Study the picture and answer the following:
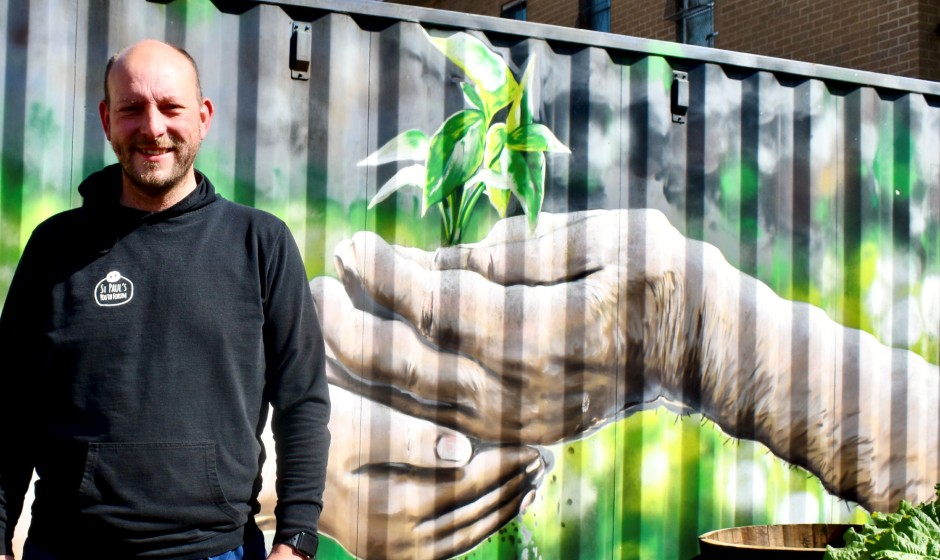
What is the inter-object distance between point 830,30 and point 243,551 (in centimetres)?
823

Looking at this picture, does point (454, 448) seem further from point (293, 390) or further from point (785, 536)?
point (293, 390)

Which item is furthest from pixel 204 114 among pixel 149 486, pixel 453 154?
pixel 453 154

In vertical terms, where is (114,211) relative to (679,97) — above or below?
below

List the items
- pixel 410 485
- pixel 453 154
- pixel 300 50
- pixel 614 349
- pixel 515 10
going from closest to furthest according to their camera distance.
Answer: pixel 300 50
pixel 410 485
pixel 453 154
pixel 614 349
pixel 515 10

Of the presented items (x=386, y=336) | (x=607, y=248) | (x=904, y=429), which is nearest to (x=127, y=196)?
(x=386, y=336)

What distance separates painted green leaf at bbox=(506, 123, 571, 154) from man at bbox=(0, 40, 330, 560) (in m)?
1.85

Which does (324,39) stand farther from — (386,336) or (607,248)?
(607,248)

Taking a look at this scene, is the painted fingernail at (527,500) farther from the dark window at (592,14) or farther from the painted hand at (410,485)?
the dark window at (592,14)

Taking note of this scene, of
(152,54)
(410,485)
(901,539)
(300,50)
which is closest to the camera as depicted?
(152,54)

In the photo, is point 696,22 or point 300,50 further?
point 696,22

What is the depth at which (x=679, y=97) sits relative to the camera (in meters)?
4.35

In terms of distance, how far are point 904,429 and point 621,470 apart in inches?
62.3

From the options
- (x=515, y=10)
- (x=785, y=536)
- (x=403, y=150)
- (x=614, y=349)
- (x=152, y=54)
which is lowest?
(x=785, y=536)

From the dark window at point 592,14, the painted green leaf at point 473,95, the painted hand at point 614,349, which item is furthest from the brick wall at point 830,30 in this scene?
the painted green leaf at point 473,95
